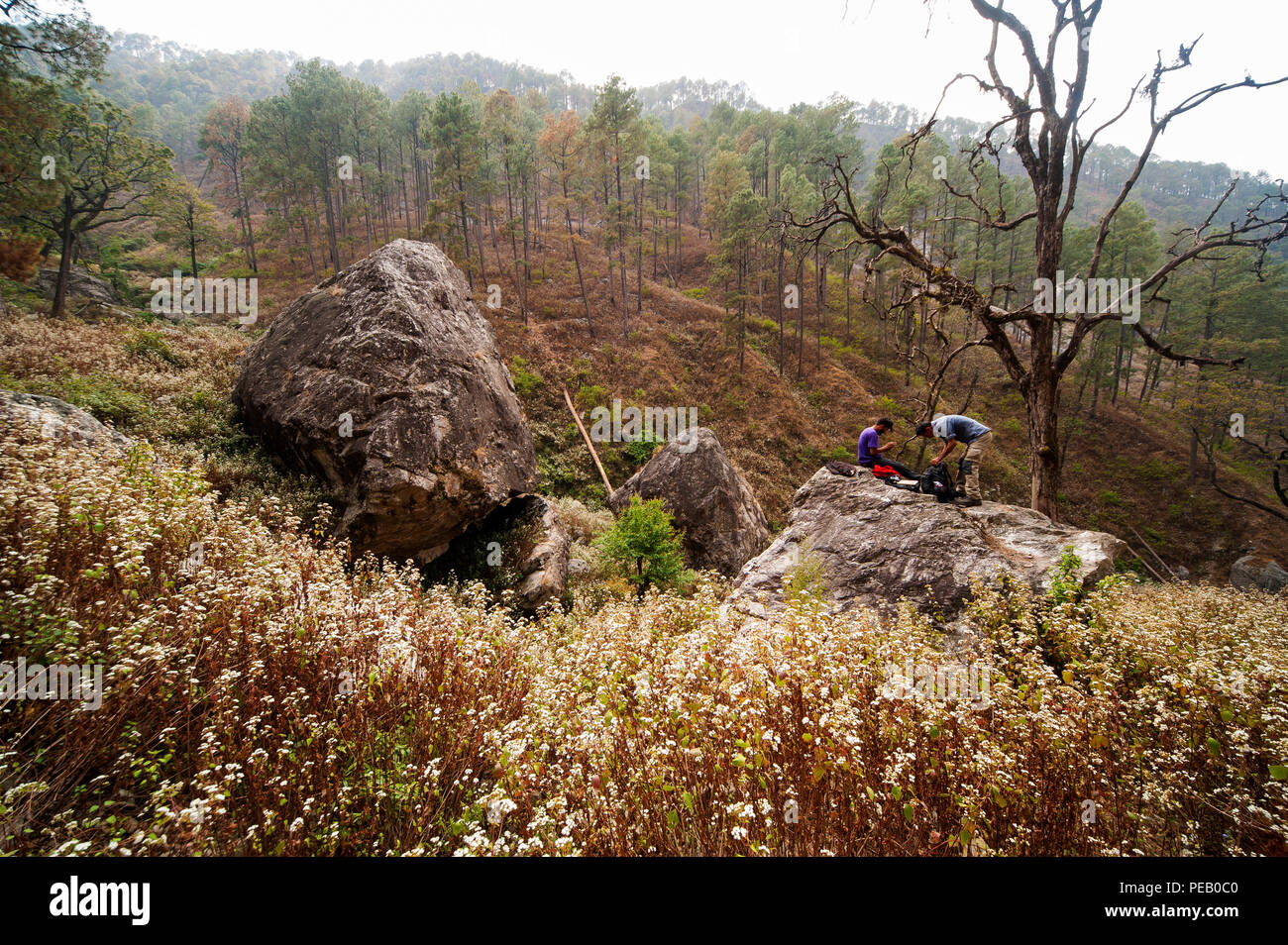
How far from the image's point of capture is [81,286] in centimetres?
2212

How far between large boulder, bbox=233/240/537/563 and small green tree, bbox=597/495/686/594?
10.1ft

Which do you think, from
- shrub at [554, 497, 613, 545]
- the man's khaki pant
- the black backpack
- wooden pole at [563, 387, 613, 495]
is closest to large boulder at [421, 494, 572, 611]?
shrub at [554, 497, 613, 545]

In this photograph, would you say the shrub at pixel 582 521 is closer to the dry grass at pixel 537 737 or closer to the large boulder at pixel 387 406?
the large boulder at pixel 387 406

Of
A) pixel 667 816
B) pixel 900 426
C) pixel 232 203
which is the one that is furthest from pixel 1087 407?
pixel 232 203

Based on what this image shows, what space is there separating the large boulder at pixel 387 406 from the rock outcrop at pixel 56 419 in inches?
99.9

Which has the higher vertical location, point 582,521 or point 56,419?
point 56,419

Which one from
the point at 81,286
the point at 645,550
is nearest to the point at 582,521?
the point at 645,550

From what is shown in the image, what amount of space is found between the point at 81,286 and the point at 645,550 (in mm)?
30322

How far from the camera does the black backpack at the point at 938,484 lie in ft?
25.2

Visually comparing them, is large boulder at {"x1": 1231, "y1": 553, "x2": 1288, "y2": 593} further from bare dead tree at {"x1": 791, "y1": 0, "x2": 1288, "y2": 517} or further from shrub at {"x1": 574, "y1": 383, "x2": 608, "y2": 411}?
shrub at {"x1": 574, "y1": 383, "x2": 608, "y2": 411}

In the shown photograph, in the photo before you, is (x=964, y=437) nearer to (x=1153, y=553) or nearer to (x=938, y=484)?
(x=938, y=484)
